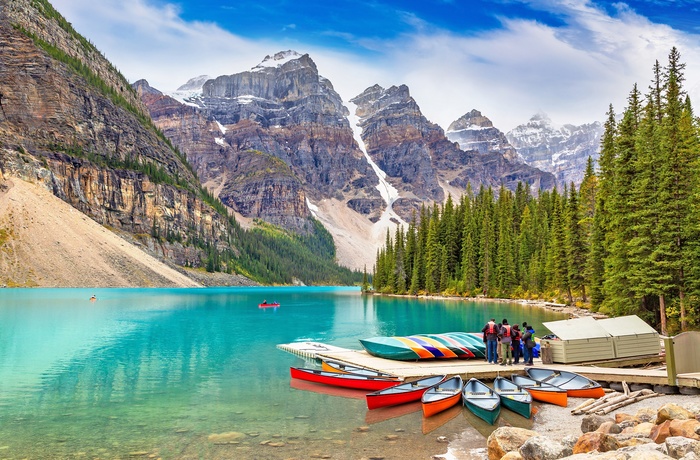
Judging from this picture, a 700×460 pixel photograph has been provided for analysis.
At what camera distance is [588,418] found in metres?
16.8

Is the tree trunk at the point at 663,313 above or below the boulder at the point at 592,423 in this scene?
above

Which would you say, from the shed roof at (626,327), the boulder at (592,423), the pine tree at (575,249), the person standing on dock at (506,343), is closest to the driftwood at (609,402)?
the boulder at (592,423)

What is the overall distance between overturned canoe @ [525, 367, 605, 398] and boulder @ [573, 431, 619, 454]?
1007 cm

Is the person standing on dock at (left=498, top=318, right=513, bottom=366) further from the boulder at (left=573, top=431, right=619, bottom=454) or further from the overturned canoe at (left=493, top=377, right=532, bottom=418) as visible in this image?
the boulder at (left=573, top=431, right=619, bottom=454)

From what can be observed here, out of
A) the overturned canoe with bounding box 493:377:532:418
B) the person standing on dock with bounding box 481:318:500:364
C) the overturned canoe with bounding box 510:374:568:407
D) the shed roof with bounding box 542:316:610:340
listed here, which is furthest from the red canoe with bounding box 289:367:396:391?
the shed roof with bounding box 542:316:610:340

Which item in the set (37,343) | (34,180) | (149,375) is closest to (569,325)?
(149,375)

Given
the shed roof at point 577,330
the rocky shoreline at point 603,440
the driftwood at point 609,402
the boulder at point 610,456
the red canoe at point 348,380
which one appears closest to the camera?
the boulder at point 610,456

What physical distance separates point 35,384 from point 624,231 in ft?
134

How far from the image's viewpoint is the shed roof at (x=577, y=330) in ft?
92.8

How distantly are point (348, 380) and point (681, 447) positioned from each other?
55.2ft

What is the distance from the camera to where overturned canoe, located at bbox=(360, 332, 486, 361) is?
31.1 meters

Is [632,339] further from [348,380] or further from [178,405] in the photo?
[178,405]

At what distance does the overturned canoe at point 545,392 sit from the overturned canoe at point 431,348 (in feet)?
22.0

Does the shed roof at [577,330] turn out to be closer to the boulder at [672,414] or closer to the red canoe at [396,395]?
the red canoe at [396,395]
